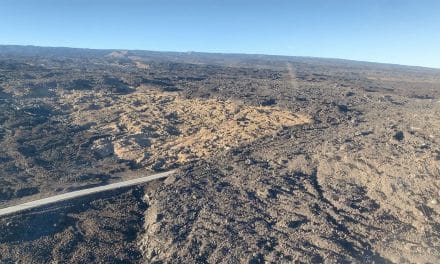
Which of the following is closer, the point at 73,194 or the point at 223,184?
the point at 73,194

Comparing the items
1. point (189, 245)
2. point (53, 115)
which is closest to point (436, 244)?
point (189, 245)

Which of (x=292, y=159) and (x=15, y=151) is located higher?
(x=292, y=159)

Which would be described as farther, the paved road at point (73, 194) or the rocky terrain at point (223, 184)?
the paved road at point (73, 194)

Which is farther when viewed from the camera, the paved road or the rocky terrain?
the paved road

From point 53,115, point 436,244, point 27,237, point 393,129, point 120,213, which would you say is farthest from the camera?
point 53,115

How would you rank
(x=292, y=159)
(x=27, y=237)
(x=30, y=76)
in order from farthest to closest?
(x=30, y=76)
(x=292, y=159)
(x=27, y=237)

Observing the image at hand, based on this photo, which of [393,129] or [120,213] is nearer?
[120,213]

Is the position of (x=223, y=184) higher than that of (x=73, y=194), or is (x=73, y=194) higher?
(x=223, y=184)

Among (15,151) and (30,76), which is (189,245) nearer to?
(15,151)
